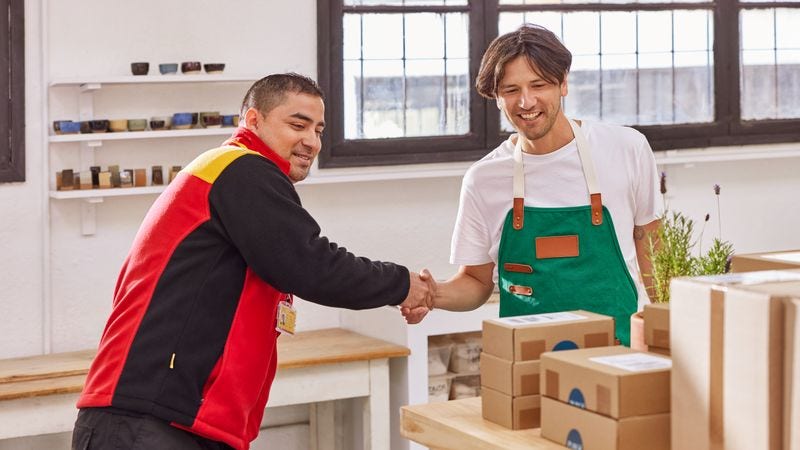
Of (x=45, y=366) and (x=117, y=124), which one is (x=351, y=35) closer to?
(x=117, y=124)

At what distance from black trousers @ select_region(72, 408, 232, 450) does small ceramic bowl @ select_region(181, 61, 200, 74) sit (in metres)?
1.98

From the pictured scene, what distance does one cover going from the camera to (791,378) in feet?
5.17

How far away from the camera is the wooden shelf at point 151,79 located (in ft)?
13.3

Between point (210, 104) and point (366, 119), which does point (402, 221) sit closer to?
→ point (366, 119)

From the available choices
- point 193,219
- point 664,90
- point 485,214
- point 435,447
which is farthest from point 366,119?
point 435,447

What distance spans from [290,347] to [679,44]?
7.76ft

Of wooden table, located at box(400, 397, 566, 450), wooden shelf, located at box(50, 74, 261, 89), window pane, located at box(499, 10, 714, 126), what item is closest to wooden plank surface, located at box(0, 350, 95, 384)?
wooden shelf, located at box(50, 74, 261, 89)

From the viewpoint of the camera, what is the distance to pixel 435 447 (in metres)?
2.26

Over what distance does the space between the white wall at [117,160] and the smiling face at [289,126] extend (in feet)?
5.49

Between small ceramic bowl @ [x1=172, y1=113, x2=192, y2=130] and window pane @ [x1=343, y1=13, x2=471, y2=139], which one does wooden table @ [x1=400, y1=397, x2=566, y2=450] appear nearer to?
small ceramic bowl @ [x1=172, y1=113, x2=192, y2=130]

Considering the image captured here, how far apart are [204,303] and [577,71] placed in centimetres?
305

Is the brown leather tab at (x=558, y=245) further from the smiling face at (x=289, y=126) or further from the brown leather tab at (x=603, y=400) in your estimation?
the brown leather tab at (x=603, y=400)

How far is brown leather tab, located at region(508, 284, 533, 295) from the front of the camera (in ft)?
9.36

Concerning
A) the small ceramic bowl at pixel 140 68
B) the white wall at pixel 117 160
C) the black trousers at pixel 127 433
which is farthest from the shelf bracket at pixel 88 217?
the black trousers at pixel 127 433
